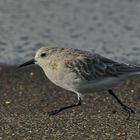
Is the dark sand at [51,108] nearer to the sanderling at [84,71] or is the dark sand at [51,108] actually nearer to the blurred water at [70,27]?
the sanderling at [84,71]

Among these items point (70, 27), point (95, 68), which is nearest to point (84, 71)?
point (95, 68)

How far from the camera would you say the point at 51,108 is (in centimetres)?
807

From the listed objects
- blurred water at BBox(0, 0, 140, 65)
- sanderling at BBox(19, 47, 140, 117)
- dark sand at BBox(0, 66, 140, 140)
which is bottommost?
blurred water at BBox(0, 0, 140, 65)

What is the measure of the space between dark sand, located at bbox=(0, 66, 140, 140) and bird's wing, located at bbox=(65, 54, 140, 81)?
19.4 inches

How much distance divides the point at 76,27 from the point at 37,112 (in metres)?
5.68

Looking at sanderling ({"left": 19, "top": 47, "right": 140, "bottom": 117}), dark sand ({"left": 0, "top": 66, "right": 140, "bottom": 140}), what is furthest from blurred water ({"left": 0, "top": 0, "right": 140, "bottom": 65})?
sanderling ({"left": 19, "top": 47, "right": 140, "bottom": 117})

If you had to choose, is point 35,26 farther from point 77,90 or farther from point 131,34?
point 77,90

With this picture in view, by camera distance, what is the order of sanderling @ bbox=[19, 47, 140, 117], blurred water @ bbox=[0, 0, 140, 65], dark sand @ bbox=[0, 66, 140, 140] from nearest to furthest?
dark sand @ bbox=[0, 66, 140, 140] → sanderling @ bbox=[19, 47, 140, 117] → blurred water @ bbox=[0, 0, 140, 65]

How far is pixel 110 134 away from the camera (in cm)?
670

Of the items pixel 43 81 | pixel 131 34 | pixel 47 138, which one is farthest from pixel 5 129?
pixel 131 34

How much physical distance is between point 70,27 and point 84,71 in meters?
6.17

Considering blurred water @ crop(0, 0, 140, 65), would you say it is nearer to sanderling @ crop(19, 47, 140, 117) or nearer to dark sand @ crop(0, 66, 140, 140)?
dark sand @ crop(0, 66, 140, 140)

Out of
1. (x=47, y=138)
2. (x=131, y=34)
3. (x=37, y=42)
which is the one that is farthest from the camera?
(x=131, y=34)

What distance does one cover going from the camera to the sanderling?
23.3 ft
